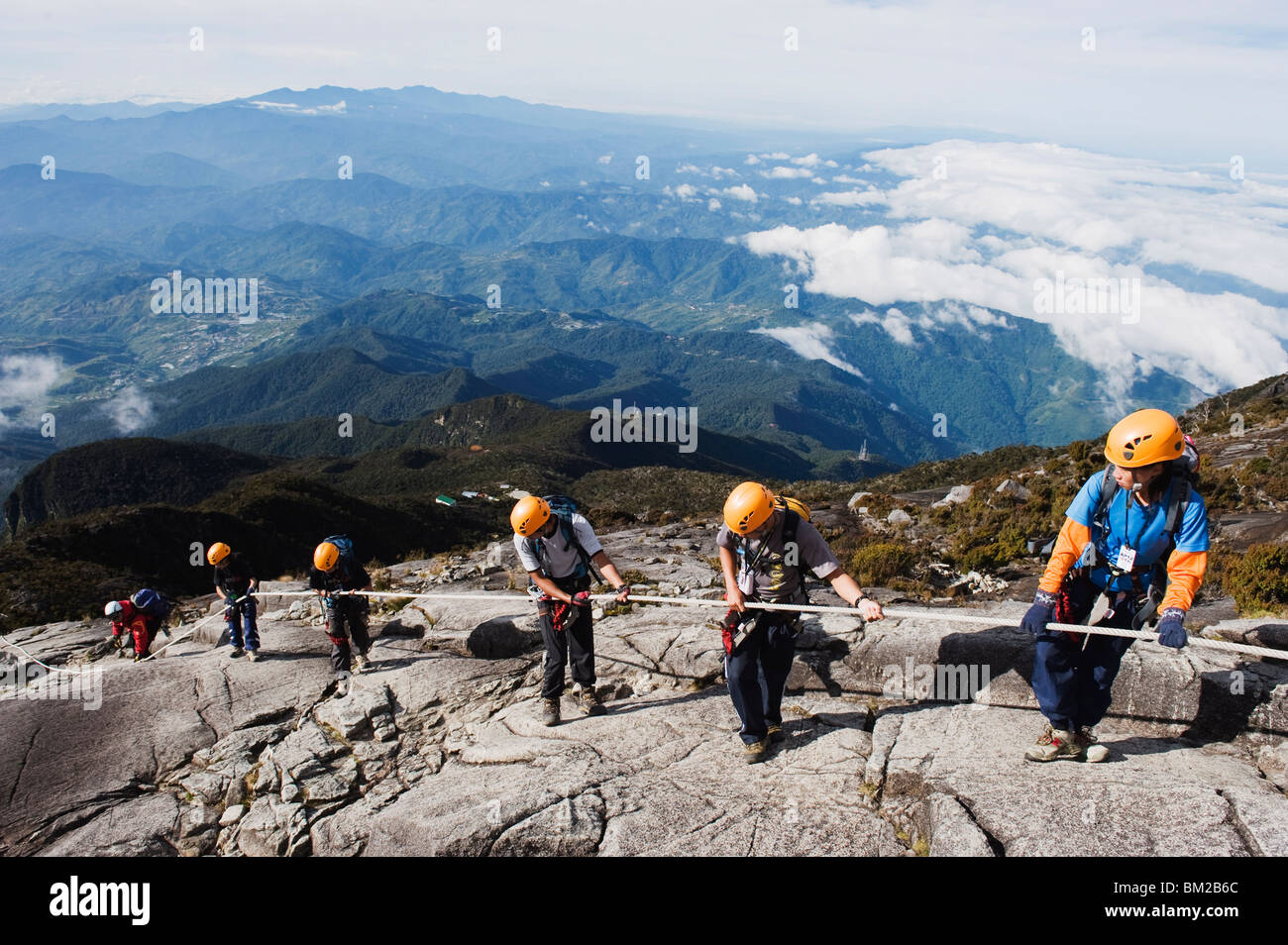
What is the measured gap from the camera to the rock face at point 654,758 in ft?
19.2

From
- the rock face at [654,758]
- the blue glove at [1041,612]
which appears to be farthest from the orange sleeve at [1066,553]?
the rock face at [654,758]

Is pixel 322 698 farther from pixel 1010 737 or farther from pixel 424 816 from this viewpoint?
pixel 1010 737

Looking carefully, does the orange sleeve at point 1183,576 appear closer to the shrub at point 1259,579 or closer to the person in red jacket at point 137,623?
the shrub at point 1259,579

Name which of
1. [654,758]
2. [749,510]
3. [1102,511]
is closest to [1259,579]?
[1102,511]

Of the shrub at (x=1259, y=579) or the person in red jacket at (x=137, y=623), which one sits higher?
the shrub at (x=1259, y=579)

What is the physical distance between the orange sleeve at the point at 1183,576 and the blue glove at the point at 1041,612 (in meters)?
0.81

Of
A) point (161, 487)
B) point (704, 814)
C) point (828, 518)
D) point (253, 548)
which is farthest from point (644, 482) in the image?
point (161, 487)

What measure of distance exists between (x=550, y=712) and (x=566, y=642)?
0.88 m

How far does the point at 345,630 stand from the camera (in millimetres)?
11055

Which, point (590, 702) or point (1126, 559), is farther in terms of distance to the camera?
point (590, 702)

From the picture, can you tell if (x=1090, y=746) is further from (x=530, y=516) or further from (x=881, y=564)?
(x=881, y=564)

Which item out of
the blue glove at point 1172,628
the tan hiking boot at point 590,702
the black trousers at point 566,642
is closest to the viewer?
the blue glove at point 1172,628

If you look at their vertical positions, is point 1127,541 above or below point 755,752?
above
